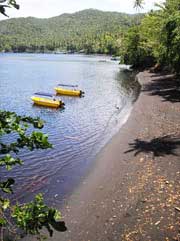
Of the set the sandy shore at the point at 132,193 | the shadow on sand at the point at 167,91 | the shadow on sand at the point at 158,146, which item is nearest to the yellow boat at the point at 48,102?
the shadow on sand at the point at 167,91

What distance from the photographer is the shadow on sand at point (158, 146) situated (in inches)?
840

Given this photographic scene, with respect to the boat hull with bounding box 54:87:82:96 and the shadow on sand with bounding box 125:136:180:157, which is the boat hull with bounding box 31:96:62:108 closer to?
the boat hull with bounding box 54:87:82:96

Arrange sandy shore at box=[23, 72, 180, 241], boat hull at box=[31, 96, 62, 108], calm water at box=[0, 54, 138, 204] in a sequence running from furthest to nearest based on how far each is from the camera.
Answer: boat hull at box=[31, 96, 62, 108] → calm water at box=[0, 54, 138, 204] → sandy shore at box=[23, 72, 180, 241]

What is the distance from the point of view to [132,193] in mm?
15875

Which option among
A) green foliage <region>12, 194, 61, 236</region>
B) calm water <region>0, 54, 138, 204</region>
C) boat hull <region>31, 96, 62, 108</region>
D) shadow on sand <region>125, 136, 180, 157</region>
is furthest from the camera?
boat hull <region>31, 96, 62, 108</region>

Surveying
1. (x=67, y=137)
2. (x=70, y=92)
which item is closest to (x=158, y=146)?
(x=67, y=137)

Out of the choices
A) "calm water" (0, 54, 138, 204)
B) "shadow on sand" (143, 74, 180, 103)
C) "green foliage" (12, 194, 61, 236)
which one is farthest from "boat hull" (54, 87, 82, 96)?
"green foliage" (12, 194, 61, 236)

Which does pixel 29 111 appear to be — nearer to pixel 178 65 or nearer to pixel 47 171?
pixel 178 65

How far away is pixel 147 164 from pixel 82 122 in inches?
636

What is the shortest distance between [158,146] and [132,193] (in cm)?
726

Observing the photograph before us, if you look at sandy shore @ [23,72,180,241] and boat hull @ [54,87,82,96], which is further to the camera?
boat hull @ [54,87,82,96]

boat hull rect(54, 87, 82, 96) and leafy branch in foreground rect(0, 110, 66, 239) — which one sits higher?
leafy branch in foreground rect(0, 110, 66, 239)

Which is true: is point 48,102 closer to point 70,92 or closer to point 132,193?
point 70,92

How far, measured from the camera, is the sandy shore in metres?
12.9
